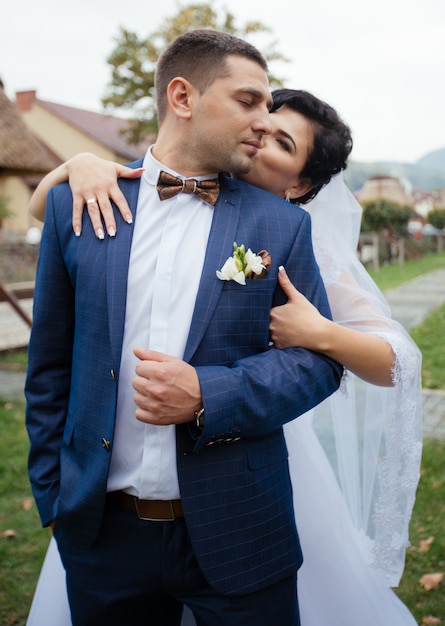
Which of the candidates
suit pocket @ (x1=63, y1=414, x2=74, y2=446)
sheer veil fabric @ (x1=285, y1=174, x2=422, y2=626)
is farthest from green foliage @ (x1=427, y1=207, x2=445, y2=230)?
suit pocket @ (x1=63, y1=414, x2=74, y2=446)

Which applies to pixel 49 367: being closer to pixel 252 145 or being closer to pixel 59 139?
pixel 252 145

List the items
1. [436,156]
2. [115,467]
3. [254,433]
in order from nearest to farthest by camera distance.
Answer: [254,433]
[115,467]
[436,156]

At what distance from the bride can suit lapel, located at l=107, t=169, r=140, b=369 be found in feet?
1.10

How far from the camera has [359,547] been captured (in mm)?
2738

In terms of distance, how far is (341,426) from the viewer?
9.59 ft

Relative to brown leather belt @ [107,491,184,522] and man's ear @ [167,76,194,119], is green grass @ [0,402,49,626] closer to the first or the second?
brown leather belt @ [107,491,184,522]

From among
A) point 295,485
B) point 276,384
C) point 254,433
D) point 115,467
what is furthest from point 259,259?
point 295,485

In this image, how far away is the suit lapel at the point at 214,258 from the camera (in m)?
1.85

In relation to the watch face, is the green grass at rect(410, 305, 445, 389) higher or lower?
lower

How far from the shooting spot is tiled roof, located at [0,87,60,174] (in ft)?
57.0

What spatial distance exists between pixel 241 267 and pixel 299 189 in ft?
3.24

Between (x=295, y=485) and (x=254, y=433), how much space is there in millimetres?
867

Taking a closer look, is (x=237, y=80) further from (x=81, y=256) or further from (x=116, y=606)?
(x=116, y=606)

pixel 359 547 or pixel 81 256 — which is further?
pixel 359 547
